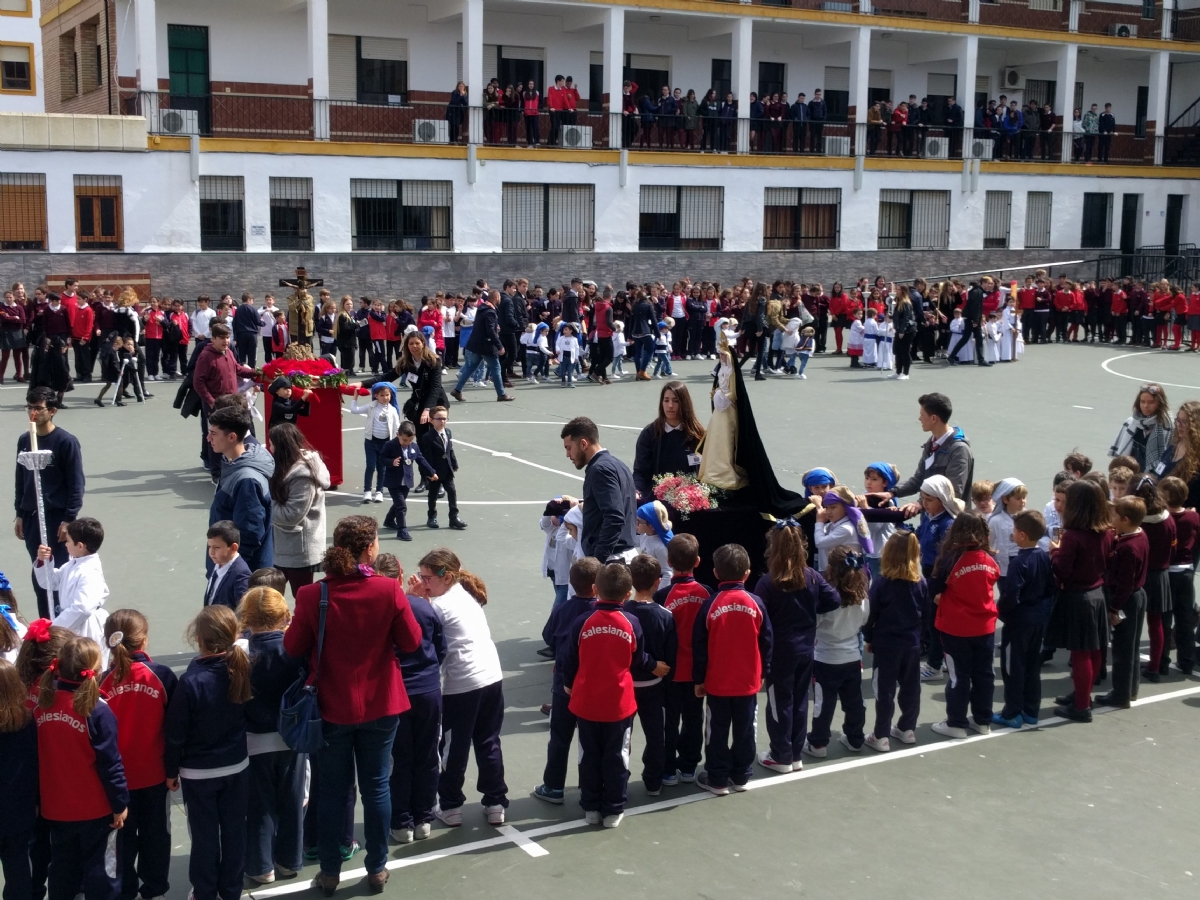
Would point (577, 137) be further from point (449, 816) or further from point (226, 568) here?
point (449, 816)

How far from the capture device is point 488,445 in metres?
17.6

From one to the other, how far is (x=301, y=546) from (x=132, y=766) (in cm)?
328

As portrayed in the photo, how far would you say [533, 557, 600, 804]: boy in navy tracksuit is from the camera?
690 cm

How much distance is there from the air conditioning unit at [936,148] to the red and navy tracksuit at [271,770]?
37.9 metres

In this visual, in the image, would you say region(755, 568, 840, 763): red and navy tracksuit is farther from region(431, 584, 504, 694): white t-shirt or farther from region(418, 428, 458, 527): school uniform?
region(418, 428, 458, 527): school uniform

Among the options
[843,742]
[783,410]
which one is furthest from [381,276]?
[843,742]

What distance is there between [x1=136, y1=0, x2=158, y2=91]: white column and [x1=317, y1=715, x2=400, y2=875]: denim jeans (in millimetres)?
27462

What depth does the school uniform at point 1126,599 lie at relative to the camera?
8.55 meters

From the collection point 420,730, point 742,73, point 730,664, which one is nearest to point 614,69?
point 742,73

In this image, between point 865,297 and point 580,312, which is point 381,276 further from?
point 865,297

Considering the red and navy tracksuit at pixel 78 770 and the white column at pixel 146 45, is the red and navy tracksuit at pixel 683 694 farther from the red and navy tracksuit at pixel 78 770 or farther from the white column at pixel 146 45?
the white column at pixel 146 45

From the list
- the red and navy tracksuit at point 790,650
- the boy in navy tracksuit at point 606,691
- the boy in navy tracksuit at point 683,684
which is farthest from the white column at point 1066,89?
the boy in navy tracksuit at point 606,691

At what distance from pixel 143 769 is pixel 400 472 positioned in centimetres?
705

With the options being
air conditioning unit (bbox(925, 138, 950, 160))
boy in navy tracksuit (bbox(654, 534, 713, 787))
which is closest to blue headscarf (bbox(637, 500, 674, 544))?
boy in navy tracksuit (bbox(654, 534, 713, 787))
